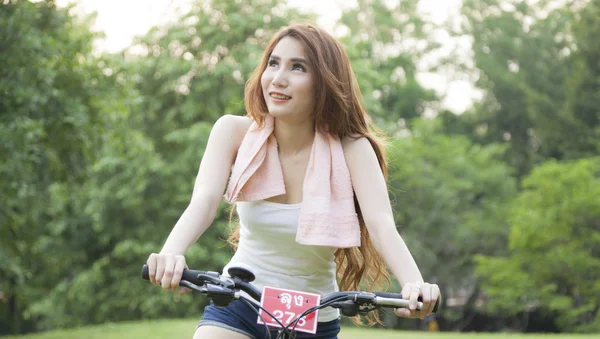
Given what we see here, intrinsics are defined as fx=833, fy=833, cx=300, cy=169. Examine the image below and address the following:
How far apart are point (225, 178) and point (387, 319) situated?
89.2 feet

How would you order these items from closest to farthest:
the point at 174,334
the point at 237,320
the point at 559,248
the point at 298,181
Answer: the point at 237,320 → the point at 298,181 → the point at 174,334 → the point at 559,248

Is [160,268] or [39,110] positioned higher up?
[160,268]

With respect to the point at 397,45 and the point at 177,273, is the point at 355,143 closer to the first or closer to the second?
the point at 177,273

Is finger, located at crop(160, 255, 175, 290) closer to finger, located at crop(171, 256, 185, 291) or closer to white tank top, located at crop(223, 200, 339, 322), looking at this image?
finger, located at crop(171, 256, 185, 291)

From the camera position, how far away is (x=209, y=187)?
3053 millimetres

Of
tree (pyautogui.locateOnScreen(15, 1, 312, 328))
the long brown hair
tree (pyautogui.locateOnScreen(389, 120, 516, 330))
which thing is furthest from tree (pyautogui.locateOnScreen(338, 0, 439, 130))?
the long brown hair

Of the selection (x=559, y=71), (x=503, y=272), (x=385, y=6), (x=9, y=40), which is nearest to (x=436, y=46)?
(x=385, y=6)

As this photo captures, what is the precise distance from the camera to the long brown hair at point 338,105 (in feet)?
10.2

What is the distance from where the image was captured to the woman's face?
3.03 m

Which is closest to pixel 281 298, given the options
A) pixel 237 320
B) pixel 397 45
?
pixel 237 320

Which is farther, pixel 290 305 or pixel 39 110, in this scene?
pixel 39 110

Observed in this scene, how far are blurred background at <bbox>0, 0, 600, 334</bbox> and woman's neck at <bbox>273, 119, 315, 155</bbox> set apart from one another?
752cm

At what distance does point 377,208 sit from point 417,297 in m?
0.55

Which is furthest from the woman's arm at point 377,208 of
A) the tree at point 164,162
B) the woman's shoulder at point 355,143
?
the tree at point 164,162
